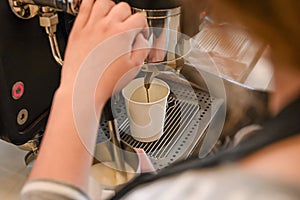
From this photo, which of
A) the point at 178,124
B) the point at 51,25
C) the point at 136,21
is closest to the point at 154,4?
the point at 136,21

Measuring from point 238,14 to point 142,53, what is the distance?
240mm

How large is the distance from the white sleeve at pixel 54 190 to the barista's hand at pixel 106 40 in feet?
0.37

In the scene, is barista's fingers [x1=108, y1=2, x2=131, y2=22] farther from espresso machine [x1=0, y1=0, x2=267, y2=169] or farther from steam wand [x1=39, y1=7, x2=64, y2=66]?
steam wand [x1=39, y1=7, x2=64, y2=66]

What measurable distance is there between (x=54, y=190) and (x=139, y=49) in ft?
0.64

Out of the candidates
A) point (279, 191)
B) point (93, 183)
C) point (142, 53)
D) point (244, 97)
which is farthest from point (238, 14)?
point (244, 97)

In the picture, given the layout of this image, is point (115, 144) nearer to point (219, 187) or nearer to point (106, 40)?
point (106, 40)

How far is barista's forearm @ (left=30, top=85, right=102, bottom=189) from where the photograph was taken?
1.60 ft

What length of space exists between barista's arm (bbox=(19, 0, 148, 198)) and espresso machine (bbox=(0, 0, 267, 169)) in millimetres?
33

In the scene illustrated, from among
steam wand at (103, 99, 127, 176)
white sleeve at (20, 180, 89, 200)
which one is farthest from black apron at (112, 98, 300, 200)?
steam wand at (103, 99, 127, 176)

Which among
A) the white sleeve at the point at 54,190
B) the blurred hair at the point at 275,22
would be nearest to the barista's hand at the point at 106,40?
the white sleeve at the point at 54,190

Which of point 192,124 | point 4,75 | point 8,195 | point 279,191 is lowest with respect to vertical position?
point 8,195

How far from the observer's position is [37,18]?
69cm

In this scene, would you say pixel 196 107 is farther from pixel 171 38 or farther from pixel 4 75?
pixel 4 75

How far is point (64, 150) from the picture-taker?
499 mm
